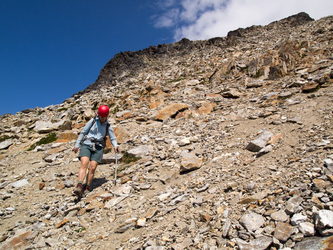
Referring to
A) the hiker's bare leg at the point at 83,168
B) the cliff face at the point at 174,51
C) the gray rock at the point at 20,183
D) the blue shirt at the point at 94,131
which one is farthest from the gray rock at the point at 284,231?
the cliff face at the point at 174,51

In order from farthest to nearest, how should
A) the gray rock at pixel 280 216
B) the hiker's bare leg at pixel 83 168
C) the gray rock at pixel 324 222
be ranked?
the hiker's bare leg at pixel 83 168, the gray rock at pixel 280 216, the gray rock at pixel 324 222

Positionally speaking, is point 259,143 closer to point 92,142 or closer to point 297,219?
point 297,219

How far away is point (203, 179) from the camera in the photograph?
4.83 metres

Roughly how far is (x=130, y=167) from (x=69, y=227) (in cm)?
277

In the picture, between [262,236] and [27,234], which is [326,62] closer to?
[262,236]

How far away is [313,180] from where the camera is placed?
3205 mm

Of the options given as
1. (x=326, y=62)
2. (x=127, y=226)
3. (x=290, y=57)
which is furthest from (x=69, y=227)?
(x=290, y=57)

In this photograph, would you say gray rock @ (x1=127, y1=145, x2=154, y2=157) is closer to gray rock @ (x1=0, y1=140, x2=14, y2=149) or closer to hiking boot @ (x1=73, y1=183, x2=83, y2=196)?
hiking boot @ (x1=73, y1=183, x2=83, y2=196)

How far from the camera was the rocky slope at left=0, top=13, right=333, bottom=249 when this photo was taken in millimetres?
2908

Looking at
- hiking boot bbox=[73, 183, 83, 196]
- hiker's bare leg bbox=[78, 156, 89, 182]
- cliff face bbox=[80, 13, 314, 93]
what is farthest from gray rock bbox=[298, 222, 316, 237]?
cliff face bbox=[80, 13, 314, 93]

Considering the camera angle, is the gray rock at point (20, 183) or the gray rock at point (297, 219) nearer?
the gray rock at point (297, 219)

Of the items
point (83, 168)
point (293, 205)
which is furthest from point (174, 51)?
point (293, 205)

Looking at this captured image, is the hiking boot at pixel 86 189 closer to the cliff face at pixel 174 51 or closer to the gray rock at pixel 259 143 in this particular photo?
the gray rock at pixel 259 143

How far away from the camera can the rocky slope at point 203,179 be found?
2908mm
